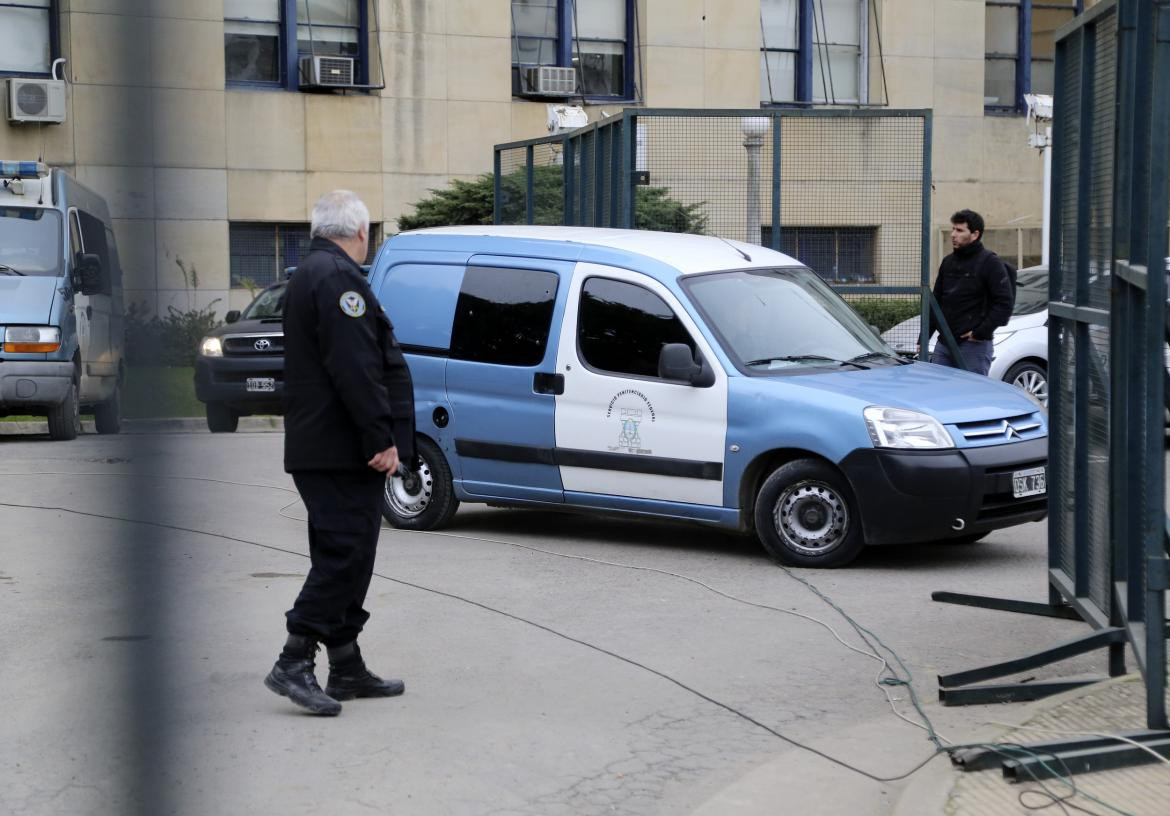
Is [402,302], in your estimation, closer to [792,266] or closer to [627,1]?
[792,266]

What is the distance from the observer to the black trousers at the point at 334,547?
6.07m

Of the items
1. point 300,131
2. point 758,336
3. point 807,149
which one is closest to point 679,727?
point 758,336

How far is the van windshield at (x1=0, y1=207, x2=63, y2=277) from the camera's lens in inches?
667

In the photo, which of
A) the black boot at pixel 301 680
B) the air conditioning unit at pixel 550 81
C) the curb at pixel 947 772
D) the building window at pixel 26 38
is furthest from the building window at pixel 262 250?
the curb at pixel 947 772

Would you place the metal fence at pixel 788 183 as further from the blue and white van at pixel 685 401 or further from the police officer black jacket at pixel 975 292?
the blue and white van at pixel 685 401

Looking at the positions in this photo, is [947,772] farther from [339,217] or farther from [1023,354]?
[1023,354]

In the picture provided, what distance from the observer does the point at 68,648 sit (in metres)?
7.18

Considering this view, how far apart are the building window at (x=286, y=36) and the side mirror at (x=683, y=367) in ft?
65.2

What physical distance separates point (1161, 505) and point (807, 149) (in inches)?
398

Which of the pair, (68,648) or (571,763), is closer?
(571,763)

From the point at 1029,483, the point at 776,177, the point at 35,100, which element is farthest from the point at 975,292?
the point at 35,100

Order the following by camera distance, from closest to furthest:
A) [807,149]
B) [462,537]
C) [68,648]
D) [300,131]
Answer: [68,648] → [462,537] → [807,149] → [300,131]

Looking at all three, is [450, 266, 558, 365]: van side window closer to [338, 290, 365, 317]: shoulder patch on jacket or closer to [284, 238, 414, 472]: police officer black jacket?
[284, 238, 414, 472]: police officer black jacket

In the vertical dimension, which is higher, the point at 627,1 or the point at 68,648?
the point at 627,1
